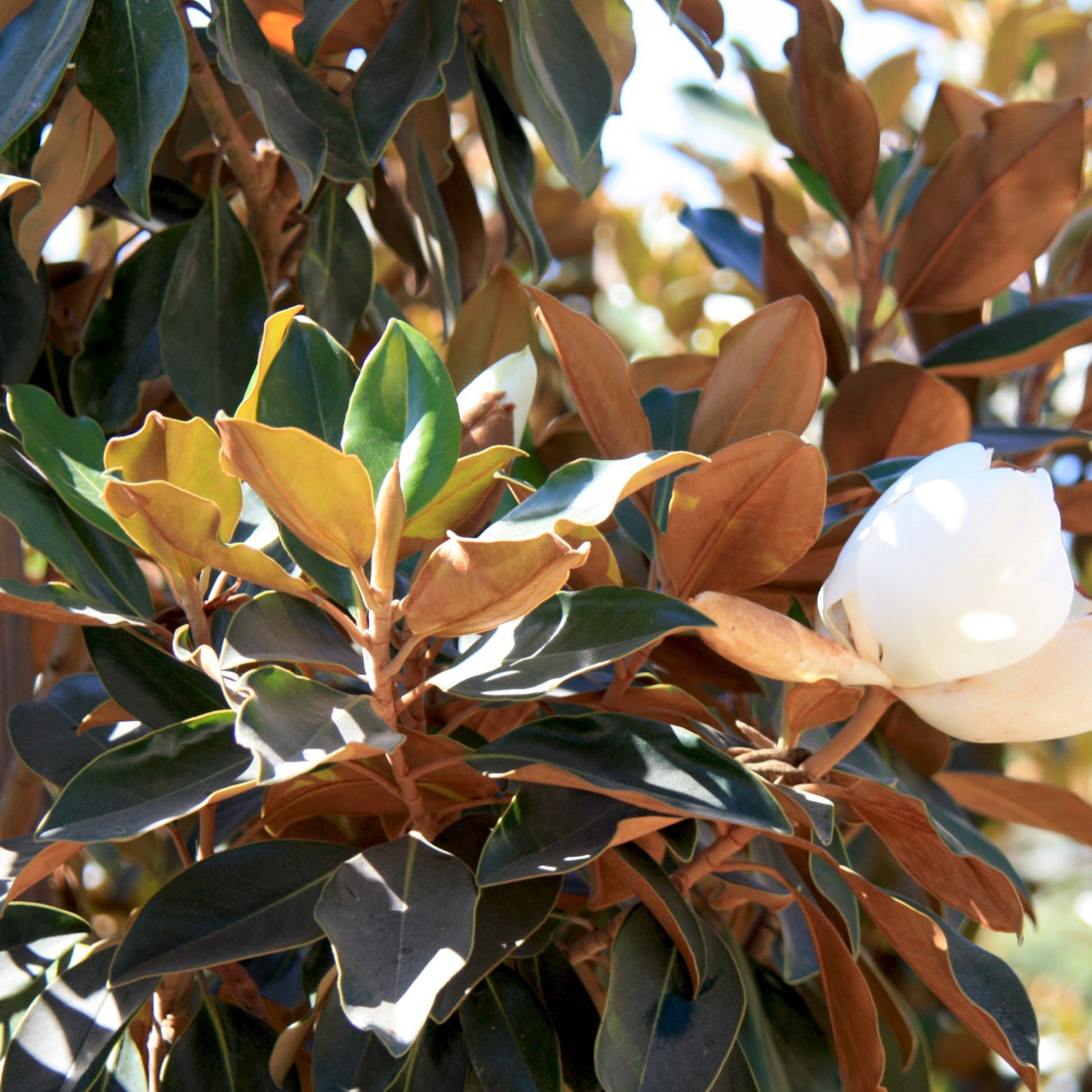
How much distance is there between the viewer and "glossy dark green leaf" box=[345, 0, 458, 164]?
79cm

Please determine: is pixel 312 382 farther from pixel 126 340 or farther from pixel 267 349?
pixel 126 340

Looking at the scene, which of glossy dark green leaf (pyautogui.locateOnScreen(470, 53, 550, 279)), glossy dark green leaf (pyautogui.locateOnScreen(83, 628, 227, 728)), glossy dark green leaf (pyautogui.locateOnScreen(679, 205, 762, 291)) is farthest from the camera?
glossy dark green leaf (pyautogui.locateOnScreen(679, 205, 762, 291))

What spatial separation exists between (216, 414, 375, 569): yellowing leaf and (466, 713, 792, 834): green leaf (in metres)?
0.14

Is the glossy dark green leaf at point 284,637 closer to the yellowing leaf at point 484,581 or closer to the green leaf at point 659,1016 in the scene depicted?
the yellowing leaf at point 484,581

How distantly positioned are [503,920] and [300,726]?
199mm

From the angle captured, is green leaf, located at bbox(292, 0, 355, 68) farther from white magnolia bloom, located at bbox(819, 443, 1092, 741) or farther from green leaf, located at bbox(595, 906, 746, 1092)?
green leaf, located at bbox(595, 906, 746, 1092)

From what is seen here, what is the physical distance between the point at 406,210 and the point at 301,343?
0.47m

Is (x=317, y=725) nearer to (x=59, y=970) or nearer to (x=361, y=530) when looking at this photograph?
(x=361, y=530)

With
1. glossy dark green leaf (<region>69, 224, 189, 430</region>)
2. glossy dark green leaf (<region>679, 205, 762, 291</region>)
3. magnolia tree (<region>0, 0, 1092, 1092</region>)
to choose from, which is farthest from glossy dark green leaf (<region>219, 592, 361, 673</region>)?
glossy dark green leaf (<region>679, 205, 762, 291</region>)

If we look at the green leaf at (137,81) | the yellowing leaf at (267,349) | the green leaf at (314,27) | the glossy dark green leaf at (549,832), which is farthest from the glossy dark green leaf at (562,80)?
the glossy dark green leaf at (549,832)

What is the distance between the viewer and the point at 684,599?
2.09 ft

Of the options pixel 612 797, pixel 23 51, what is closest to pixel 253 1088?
pixel 612 797

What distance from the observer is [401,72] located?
2.65ft

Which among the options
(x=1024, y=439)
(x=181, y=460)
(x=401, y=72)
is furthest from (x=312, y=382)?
(x=1024, y=439)
